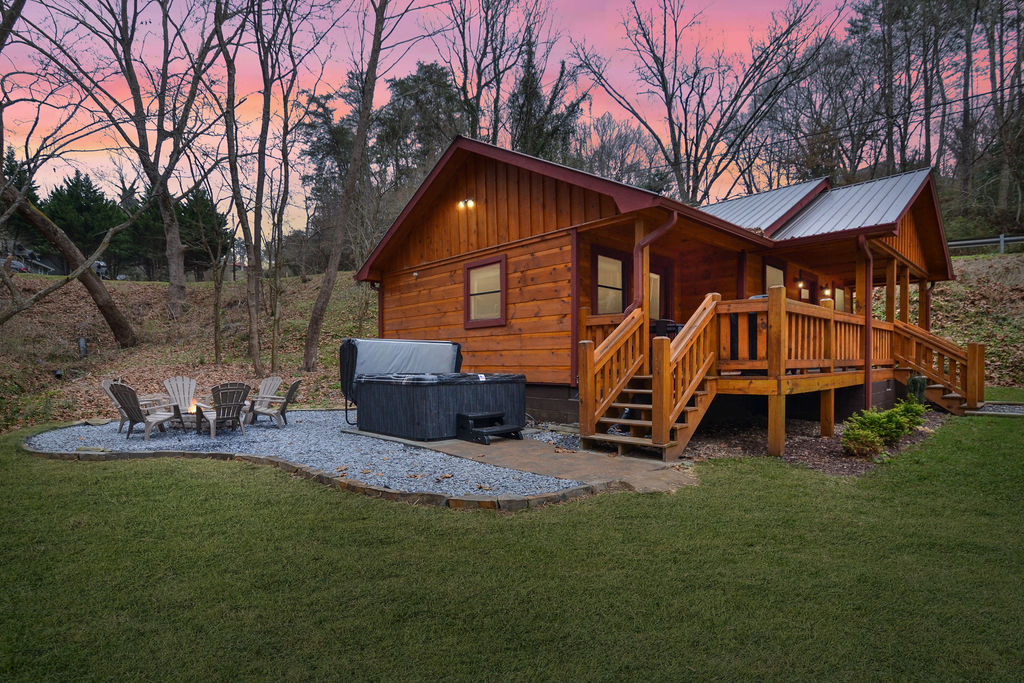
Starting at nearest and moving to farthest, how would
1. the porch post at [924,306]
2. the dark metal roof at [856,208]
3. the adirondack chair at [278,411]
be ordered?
1. the adirondack chair at [278,411]
2. the dark metal roof at [856,208]
3. the porch post at [924,306]

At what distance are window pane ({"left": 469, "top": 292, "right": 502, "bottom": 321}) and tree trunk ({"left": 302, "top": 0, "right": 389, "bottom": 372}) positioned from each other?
6.34 m

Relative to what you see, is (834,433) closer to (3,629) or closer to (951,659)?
(951,659)

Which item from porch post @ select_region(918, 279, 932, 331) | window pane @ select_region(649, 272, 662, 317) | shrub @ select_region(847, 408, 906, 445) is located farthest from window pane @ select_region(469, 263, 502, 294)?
porch post @ select_region(918, 279, 932, 331)

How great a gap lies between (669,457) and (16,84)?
766 centimetres

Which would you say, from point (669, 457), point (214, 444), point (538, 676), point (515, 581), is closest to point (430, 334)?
point (214, 444)

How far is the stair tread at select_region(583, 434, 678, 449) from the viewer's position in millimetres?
5781

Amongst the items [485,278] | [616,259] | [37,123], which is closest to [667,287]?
[616,259]

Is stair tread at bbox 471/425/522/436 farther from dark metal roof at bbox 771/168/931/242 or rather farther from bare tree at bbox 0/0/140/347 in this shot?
dark metal roof at bbox 771/168/931/242

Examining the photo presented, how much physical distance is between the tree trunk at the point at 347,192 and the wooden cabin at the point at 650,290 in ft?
9.91

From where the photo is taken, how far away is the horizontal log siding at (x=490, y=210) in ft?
27.5

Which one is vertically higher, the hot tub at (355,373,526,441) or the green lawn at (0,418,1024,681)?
the hot tub at (355,373,526,441)

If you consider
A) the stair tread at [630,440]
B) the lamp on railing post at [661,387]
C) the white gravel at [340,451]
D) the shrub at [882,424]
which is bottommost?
the white gravel at [340,451]

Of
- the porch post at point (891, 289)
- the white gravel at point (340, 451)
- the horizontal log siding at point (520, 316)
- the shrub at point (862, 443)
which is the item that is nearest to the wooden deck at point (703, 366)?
the shrub at point (862, 443)

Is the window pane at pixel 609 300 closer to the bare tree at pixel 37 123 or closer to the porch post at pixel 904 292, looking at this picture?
the bare tree at pixel 37 123
